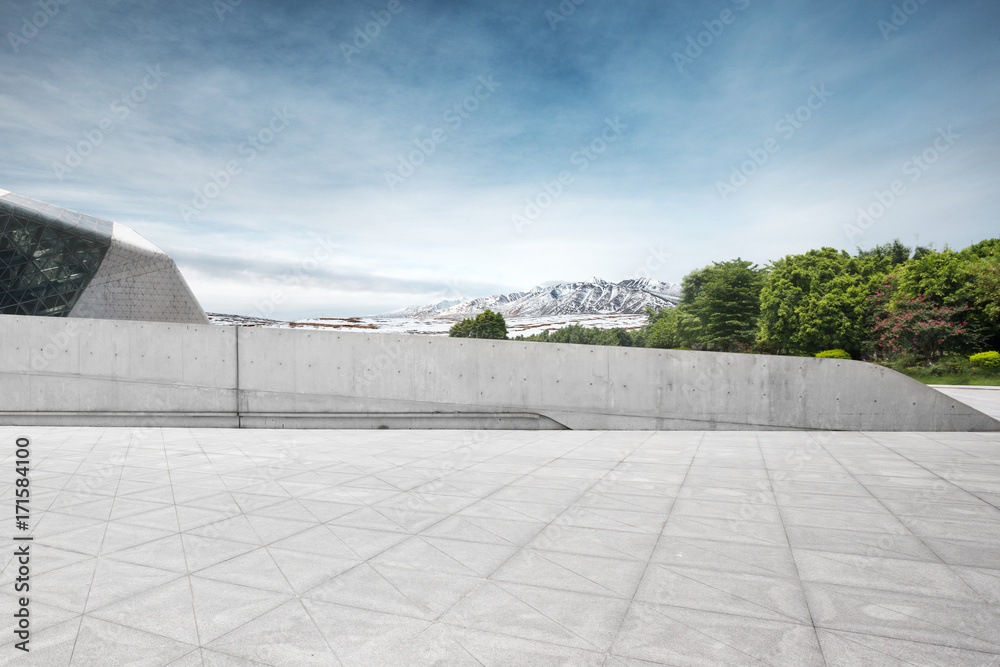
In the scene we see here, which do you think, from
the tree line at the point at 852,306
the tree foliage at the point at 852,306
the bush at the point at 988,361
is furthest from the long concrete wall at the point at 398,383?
the tree line at the point at 852,306

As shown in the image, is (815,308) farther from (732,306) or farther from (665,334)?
(665,334)

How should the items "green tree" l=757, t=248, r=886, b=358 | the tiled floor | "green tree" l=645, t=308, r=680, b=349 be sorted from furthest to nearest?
"green tree" l=645, t=308, r=680, b=349 < "green tree" l=757, t=248, r=886, b=358 < the tiled floor

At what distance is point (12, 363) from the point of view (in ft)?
36.7

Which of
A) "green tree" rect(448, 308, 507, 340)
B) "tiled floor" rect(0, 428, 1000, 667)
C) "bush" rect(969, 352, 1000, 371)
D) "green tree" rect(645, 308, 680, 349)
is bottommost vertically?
"tiled floor" rect(0, 428, 1000, 667)

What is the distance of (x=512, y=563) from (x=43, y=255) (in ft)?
108

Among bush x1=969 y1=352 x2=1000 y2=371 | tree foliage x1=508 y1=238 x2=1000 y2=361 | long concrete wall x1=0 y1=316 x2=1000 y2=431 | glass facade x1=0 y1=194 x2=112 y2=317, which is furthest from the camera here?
tree foliage x1=508 y1=238 x2=1000 y2=361

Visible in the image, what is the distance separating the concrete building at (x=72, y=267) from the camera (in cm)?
2564

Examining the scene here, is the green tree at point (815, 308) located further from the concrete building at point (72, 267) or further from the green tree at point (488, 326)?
the green tree at point (488, 326)

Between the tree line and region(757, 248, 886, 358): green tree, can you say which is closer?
the tree line

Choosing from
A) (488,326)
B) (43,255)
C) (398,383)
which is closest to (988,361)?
(398,383)

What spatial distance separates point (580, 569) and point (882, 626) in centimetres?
173

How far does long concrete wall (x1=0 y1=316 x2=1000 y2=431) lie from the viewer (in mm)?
10391

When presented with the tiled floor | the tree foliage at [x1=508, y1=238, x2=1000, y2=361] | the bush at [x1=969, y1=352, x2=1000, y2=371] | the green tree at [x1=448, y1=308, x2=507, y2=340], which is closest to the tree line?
the tree foliage at [x1=508, y1=238, x2=1000, y2=361]

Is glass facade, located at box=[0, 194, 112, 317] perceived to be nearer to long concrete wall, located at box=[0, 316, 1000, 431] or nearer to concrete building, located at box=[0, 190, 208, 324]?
concrete building, located at box=[0, 190, 208, 324]
